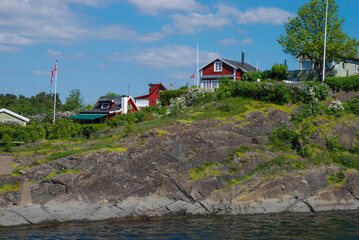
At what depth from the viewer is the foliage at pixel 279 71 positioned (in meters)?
49.6

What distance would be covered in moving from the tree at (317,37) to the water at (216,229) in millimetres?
26889

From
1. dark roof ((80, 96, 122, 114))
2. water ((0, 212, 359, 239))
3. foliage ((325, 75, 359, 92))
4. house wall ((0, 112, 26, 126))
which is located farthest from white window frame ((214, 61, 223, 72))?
water ((0, 212, 359, 239))

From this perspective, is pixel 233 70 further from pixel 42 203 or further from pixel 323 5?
pixel 42 203

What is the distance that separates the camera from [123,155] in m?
27.5

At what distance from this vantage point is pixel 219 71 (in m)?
58.0

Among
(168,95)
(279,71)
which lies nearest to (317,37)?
(279,71)

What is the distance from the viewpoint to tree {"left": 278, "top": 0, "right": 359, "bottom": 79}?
46688mm

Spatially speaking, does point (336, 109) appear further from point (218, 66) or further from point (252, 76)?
point (218, 66)

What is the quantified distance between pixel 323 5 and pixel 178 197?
32520 millimetres

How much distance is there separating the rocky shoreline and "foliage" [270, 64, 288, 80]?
21159mm

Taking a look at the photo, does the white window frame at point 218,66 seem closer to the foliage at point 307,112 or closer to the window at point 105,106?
the window at point 105,106

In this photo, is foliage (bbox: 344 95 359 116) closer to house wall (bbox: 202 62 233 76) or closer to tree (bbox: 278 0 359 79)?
tree (bbox: 278 0 359 79)

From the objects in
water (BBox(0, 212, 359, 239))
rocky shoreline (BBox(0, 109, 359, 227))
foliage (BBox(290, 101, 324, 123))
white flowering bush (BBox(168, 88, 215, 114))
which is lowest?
water (BBox(0, 212, 359, 239))

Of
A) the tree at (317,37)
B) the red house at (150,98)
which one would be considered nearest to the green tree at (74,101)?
the red house at (150,98)
